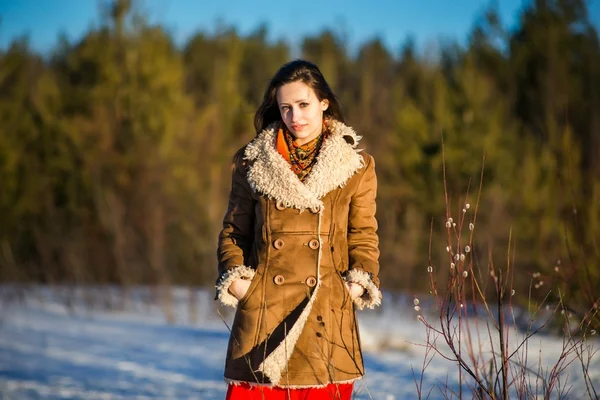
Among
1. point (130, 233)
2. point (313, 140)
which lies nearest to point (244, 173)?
point (313, 140)

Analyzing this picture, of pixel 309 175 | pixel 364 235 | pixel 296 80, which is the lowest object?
pixel 364 235

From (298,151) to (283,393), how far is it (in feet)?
2.89

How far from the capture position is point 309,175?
8.64 feet

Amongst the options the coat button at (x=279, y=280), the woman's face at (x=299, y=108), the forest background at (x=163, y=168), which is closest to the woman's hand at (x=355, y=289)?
the coat button at (x=279, y=280)

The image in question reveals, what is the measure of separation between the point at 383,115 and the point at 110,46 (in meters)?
8.79

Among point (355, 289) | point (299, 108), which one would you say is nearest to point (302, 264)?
point (355, 289)

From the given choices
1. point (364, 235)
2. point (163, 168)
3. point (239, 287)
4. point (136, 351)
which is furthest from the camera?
point (163, 168)

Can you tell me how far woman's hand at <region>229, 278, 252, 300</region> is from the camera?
256cm

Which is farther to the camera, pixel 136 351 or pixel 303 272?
pixel 136 351

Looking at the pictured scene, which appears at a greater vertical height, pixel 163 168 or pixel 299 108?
pixel 163 168

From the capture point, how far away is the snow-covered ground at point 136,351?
543 centimetres

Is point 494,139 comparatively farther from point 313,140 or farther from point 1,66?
point 313,140

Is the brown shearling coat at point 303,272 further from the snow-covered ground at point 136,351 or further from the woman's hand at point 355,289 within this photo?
the snow-covered ground at point 136,351

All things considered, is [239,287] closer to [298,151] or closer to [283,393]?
[283,393]
